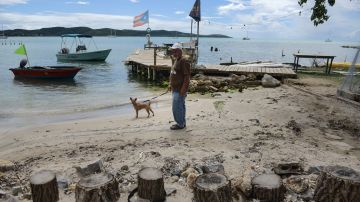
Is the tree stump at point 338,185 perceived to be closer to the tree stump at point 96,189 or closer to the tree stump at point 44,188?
the tree stump at point 96,189

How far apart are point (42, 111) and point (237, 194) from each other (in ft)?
36.2

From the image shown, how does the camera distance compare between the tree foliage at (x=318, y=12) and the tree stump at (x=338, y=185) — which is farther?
the tree foliage at (x=318, y=12)

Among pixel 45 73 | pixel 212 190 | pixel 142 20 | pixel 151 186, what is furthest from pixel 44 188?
pixel 142 20

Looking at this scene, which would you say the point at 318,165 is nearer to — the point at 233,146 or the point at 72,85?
the point at 233,146

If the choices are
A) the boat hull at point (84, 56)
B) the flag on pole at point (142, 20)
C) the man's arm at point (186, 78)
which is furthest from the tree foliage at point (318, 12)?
the boat hull at point (84, 56)

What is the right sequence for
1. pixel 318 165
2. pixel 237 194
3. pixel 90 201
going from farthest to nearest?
pixel 318 165 → pixel 237 194 → pixel 90 201

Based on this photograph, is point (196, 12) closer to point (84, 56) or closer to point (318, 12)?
point (318, 12)

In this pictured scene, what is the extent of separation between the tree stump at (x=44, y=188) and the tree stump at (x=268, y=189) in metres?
2.70

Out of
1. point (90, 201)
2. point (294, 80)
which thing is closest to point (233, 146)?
point (90, 201)

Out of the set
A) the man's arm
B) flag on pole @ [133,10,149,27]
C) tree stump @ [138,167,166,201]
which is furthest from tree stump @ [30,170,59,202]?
flag on pole @ [133,10,149,27]

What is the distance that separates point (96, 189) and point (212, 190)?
57.3 inches

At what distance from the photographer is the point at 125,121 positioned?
985cm

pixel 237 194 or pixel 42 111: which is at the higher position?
pixel 237 194

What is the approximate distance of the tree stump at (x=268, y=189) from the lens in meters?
4.23
